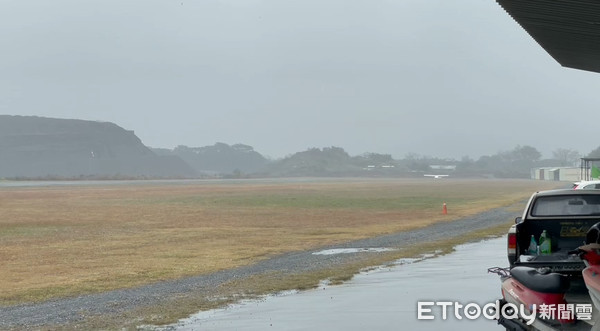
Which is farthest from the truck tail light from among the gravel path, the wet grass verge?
the gravel path

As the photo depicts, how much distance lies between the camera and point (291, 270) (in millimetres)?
20609

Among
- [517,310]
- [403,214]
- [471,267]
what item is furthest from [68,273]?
[403,214]

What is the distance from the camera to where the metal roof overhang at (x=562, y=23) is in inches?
652

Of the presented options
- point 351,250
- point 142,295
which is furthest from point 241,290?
point 351,250

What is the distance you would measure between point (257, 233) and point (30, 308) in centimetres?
1981

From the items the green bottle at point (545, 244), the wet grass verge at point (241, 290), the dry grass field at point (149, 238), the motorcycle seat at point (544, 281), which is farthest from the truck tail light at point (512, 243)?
the dry grass field at point (149, 238)

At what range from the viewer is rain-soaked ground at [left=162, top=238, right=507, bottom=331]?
39.9 ft

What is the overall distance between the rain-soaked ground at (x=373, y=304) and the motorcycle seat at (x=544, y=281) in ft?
12.2

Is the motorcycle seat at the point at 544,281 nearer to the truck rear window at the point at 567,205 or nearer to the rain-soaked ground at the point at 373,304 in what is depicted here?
the rain-soaked ground at the point at 373,304

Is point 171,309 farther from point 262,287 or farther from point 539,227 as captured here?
point 539,227

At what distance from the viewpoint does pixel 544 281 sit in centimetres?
736

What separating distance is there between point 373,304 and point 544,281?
22.4ft

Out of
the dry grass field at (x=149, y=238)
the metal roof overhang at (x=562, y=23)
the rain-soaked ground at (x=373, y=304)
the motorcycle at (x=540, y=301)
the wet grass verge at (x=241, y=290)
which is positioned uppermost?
the metal roof overhang at (x=562, y=23)

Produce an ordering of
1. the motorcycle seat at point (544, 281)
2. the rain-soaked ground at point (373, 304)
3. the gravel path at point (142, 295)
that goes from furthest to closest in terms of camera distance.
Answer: the gravel path at point (142, 295)
the rain-soaked ground at point (373, 304)
the motorcycle seat at point (544, 281)
